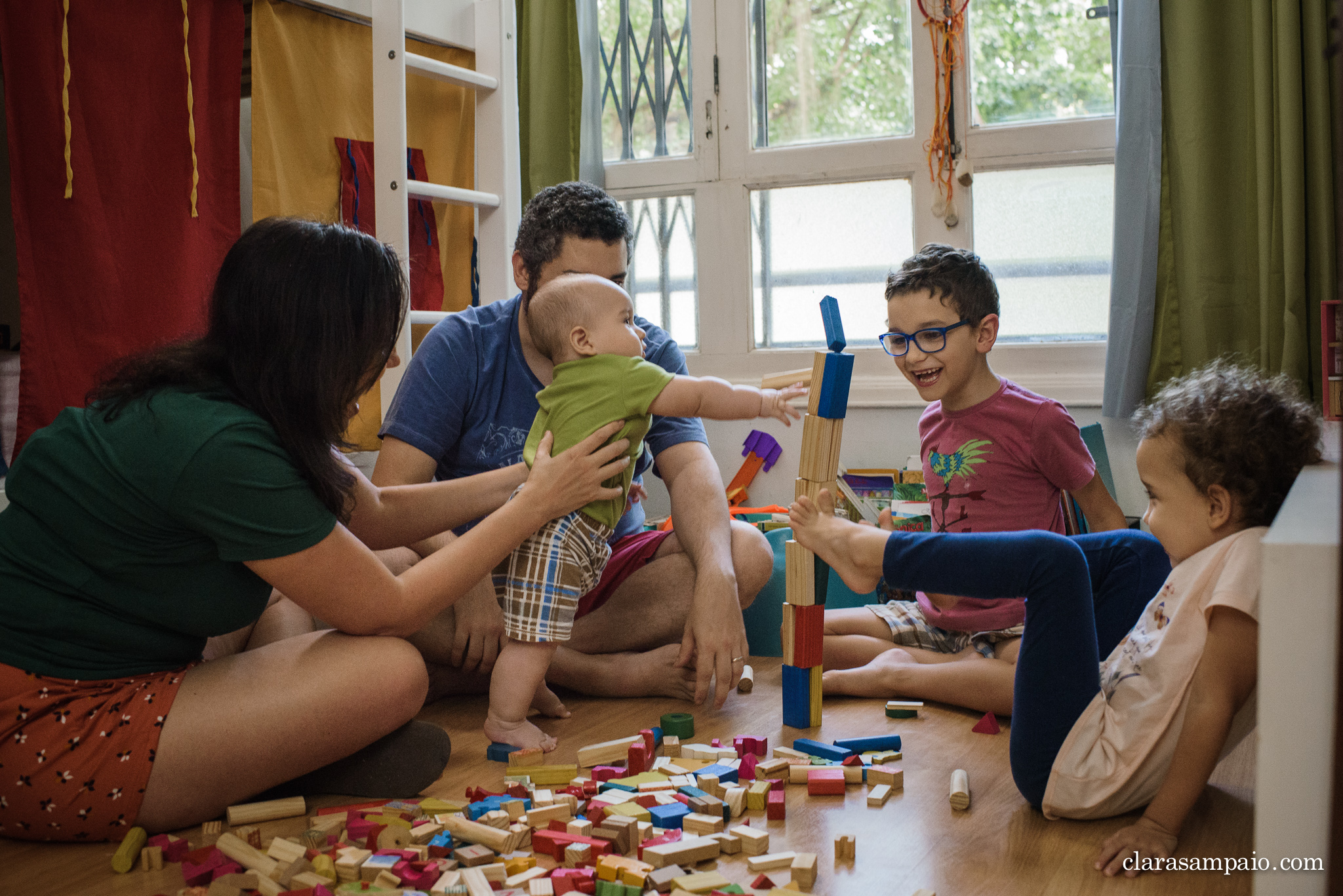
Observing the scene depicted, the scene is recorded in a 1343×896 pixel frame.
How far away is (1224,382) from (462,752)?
134 centimetres

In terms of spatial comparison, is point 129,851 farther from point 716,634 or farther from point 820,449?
point 820,449

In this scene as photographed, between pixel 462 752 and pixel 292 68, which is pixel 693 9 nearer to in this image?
pixel 292 68

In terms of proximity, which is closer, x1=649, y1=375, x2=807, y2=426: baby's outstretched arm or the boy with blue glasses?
x1=649, y1=375, x2=807, y2=426: baby's outstretched arm

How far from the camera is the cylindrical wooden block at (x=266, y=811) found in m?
1.46

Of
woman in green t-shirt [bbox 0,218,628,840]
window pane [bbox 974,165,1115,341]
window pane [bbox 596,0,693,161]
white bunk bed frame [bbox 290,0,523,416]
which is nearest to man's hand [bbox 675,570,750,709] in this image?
woman in green t-shirt [bbox 0,218,628,840]

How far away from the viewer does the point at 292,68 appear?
2.76 meters

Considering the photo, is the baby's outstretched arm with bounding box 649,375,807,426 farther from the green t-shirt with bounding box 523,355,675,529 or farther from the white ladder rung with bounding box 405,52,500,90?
the white ladder rung with bounding box 405,52,500,90

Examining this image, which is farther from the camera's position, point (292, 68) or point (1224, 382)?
point (292, 68)

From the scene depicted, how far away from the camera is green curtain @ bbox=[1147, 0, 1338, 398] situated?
2555 mm

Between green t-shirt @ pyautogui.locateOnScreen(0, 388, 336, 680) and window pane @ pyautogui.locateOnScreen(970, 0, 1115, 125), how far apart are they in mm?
2492

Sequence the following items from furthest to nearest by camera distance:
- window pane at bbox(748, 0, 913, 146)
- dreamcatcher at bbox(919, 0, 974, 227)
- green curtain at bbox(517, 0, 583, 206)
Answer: green curtain at bbox(517, 0, 583, 206), window pane at bbox(748, 0, 913, 146), dreamcatcher at bbox(919, 0, 974, 227)

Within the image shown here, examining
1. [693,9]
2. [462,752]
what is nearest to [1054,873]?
[462,752]

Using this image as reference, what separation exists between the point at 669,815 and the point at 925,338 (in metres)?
1.15

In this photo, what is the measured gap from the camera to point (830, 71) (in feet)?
10.9
